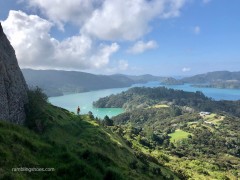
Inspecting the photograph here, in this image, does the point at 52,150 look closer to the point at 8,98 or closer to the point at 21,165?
the point at 21,165

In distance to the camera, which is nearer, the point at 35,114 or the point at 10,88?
the point at 10,88

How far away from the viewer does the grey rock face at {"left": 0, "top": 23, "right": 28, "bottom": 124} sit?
42906 millimetres

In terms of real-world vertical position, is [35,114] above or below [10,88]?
below

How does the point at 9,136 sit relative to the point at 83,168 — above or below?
above

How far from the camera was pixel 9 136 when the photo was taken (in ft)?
67.2

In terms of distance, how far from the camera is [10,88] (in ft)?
153

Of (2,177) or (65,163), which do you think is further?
(65,163)

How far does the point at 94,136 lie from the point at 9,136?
1358 inches

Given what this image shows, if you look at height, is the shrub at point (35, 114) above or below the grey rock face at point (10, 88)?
below

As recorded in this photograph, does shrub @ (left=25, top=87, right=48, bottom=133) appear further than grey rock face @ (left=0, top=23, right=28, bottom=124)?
Yes

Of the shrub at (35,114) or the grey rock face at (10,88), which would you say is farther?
the shrub at (35,114)

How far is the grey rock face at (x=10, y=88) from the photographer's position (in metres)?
42.9

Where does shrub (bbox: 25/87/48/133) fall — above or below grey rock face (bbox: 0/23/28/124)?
below

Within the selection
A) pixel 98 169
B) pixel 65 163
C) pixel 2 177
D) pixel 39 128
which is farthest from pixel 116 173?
pixel 39 128
